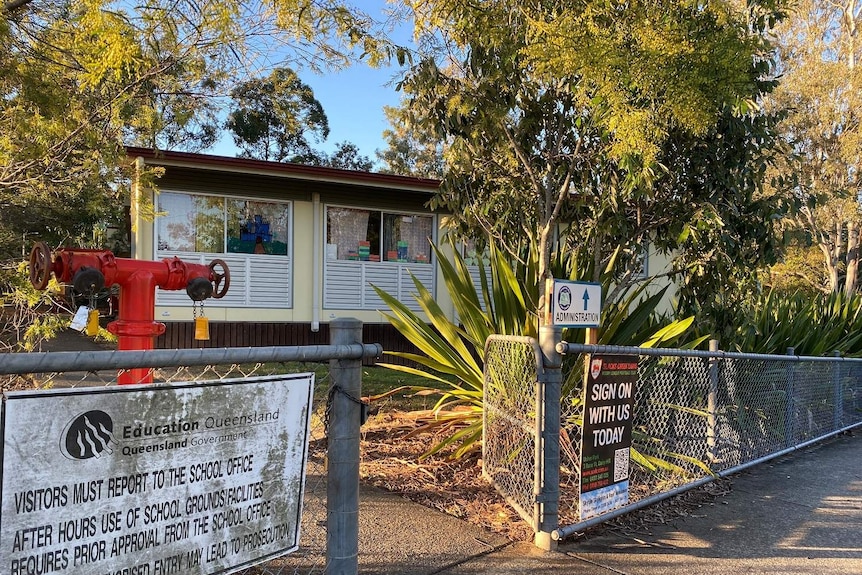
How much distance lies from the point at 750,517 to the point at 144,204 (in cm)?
689

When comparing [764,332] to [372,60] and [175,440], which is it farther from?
[175,440]

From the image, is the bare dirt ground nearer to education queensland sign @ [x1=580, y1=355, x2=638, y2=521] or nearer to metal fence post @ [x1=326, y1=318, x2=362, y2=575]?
education queensland sign @ [x1=580, y1=355, x2=638, y2=521]

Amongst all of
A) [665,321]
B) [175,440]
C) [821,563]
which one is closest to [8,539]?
[175,440]

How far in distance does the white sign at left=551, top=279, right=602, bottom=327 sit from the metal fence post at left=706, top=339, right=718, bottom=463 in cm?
148

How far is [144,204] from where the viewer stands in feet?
25.0

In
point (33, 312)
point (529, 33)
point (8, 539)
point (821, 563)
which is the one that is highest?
point (529, 33)

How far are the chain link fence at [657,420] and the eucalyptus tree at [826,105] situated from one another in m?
13.1

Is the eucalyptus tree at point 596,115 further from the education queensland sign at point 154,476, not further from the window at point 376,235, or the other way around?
the window at point 376,235

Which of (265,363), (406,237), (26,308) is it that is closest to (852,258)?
(406,237)

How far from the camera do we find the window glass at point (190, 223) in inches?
470

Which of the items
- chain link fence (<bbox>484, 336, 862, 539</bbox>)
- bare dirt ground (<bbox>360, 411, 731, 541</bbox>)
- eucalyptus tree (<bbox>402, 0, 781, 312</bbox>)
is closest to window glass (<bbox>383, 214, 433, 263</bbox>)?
eucalyptus tree (<bbox>402, 0, 781, 312</bbox>)

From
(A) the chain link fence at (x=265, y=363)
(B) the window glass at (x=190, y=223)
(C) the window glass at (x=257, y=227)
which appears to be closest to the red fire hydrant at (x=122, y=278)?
(A) the chain link fence at (x=265, y=363)

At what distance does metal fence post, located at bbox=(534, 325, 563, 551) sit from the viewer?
12.7ft

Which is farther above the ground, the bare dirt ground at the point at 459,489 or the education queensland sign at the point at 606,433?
the education queensland sign at the point at 606,433
